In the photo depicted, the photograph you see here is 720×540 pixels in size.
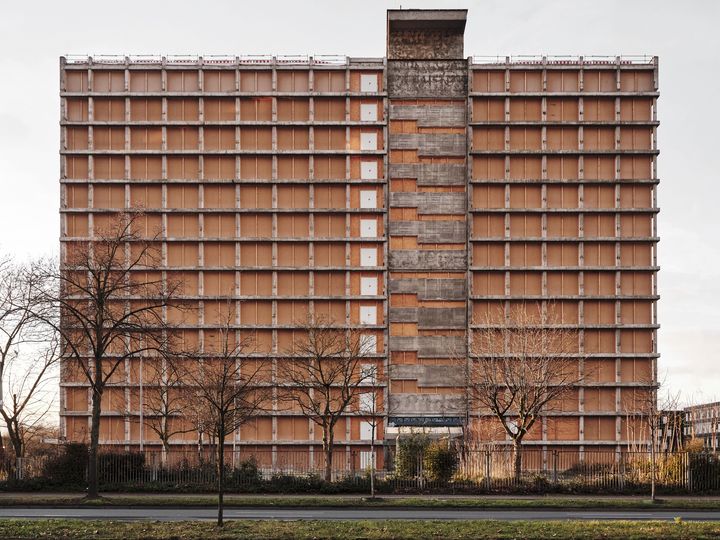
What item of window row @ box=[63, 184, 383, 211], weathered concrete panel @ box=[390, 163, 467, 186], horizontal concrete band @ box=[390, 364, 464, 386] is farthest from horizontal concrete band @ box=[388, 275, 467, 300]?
weathered concrete panel @ box=[390, 163, 467, 186]

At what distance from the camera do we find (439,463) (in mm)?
45281

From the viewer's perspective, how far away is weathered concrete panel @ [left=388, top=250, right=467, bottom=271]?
270 feet

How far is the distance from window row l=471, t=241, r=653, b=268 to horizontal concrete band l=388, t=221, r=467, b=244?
1.92 m

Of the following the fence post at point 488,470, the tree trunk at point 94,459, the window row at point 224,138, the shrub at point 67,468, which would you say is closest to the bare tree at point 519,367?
the fence post at point 488,470

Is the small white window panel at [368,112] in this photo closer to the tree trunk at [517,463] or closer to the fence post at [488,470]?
the tree trunk at [517,463]

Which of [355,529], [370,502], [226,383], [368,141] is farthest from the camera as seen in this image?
[368,141]

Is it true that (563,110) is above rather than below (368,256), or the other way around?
above

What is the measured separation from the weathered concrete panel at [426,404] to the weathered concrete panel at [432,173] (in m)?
20.2

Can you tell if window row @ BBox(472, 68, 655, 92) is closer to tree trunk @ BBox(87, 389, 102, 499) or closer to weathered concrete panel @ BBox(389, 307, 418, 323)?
weathered concrete panel @ BBox(389, 307, 418, 323)

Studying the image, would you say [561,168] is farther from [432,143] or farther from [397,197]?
[397,197]

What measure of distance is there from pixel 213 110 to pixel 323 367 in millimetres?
27372

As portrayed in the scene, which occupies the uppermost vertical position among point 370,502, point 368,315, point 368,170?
point 368,170

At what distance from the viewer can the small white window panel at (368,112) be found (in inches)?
3270

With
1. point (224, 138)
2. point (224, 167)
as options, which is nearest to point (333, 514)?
point (224, 167)
